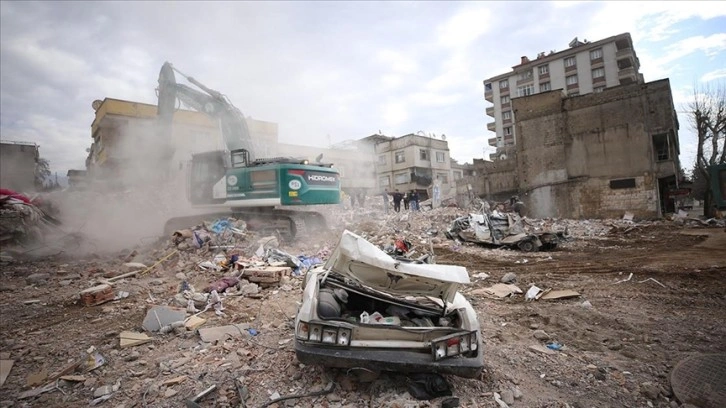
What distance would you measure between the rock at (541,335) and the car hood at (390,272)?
1.65 m

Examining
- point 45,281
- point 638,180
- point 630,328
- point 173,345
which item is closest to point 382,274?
point 173,345

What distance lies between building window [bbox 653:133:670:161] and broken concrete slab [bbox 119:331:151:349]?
23.4 meters

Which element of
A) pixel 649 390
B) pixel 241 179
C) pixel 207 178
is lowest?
pixel 649 390

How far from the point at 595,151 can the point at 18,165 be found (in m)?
36.6

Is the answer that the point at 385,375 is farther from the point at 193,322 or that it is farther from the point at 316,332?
the point at 193,322

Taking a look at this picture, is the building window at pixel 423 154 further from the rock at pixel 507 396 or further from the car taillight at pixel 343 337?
the car taillight at pixel 343 337

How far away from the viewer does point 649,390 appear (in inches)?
103

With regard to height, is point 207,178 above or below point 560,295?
above

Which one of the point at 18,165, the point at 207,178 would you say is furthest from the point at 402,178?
the point at 18,165

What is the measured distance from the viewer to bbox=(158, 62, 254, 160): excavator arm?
10.2 meters

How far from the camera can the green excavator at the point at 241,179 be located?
8820mm

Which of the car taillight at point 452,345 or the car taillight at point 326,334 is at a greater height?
the car taillight at point 326,334

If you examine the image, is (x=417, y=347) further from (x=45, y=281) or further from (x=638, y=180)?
(x=638, y=180)

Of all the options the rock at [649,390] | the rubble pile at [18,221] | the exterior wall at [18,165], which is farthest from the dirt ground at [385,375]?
the exterior wall at [18,165]
